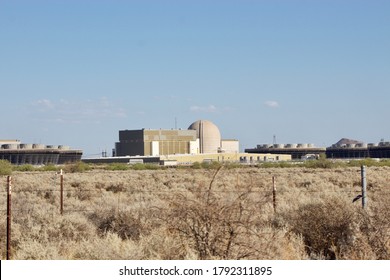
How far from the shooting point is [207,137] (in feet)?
478

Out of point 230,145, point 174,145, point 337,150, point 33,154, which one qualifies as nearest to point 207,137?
point 230,145

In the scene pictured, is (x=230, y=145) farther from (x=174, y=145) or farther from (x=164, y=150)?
(x=164, y=150)

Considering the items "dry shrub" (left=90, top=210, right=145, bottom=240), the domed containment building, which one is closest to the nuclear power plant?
the domed containment building

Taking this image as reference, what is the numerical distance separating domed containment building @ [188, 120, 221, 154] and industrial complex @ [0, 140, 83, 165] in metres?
27.7

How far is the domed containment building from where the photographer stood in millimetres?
145000

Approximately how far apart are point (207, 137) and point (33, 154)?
36227 millimetres

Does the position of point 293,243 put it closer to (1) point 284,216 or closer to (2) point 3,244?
(1) point 284,216

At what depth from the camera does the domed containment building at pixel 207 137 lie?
145m

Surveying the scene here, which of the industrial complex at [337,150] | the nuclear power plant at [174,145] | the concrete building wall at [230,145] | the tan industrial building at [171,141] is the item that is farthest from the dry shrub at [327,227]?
the industrial complex at [337,150]

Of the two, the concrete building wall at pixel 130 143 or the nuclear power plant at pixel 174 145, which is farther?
the concrete building wall at pixel 130 143

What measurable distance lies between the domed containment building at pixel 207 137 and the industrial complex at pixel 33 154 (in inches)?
1090

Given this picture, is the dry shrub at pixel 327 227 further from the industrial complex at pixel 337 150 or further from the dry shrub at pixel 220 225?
the industrial complex at pixel 337 150

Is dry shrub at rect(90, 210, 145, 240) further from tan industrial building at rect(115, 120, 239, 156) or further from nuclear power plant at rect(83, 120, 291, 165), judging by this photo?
tan industrial building at rect(115, 120, 239, 156)

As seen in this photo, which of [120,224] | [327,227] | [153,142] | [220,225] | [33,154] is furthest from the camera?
[33,154]
